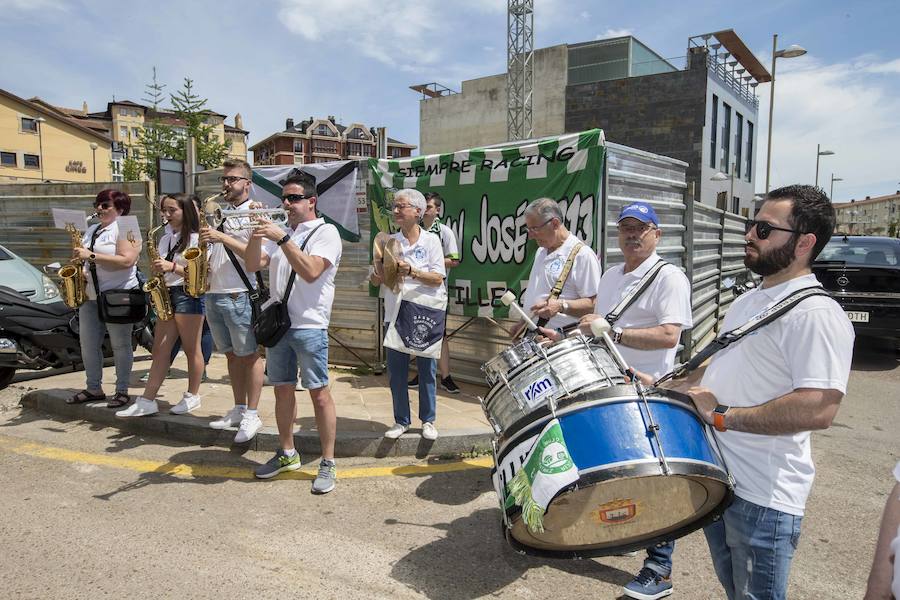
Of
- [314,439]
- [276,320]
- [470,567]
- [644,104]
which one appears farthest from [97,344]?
[644,104]

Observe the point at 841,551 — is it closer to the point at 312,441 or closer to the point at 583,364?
the point at 583,364

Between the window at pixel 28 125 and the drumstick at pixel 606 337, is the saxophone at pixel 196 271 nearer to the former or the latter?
the drumstick at pixel 606 337

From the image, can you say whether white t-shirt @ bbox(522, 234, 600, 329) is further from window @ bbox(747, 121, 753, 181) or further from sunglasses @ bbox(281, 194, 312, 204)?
window @ bbox(747, 121, 753, 181)

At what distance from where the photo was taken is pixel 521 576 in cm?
308

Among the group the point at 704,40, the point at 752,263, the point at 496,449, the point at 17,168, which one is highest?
the point at 704,40

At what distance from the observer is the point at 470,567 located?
3156 millimetres

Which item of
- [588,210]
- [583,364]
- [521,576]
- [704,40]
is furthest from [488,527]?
[704,40]

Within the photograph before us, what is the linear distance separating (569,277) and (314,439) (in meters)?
2.43

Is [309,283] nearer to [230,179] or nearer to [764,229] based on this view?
[230,179]

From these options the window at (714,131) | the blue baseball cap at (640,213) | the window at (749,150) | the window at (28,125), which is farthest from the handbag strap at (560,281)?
the window at (28,125)

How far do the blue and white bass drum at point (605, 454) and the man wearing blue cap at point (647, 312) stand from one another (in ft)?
2.48

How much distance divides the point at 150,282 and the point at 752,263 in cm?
499

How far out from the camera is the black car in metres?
8.50

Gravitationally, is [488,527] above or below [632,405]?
below
